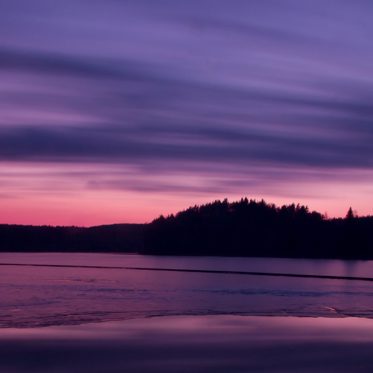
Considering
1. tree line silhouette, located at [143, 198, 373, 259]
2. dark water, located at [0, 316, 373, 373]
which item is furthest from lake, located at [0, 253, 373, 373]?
tree line silhouette, located at [143, 198, 373, 259]

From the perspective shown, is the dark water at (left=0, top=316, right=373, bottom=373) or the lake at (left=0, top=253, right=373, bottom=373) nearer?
the dark water at (left=0, top=316, right=373, bottom=373)

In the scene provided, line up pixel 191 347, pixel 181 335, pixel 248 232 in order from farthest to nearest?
pixel 248 232, pixel 181 335, pixel 191 347

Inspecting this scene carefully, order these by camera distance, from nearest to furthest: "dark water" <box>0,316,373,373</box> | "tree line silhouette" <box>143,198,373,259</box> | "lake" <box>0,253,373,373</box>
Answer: "dark water" <box>0,316,373,373</box> < "lake" <box>0,253,373,373</box> < "tree line silhouette" <box>143,198,373,259</box>

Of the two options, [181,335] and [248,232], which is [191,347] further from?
[248,232]

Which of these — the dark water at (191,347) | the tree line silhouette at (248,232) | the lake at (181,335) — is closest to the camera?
the dark water at (191,347)

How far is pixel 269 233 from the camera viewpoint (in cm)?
13925

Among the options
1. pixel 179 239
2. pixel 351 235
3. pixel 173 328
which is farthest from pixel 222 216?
pixel 173 328

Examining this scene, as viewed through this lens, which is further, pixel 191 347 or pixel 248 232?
pixel 248 232

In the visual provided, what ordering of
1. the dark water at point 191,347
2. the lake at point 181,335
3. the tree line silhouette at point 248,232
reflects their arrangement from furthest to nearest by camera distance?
the tree line silhouette at point 248,232, the lake at point 181,335, the dark water at point 191,347

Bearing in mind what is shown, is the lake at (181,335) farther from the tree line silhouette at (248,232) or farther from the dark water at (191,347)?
the tree line silhouette at (248,232)

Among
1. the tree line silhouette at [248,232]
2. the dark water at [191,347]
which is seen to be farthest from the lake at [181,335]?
the tree line silhouette at [248,232]

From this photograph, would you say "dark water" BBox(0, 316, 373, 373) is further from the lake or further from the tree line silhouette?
the tree line silhouette

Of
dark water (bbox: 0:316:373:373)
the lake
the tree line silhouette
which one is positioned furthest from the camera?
the tree line silhouette

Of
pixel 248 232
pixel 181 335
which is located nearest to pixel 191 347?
pixel 181 335
